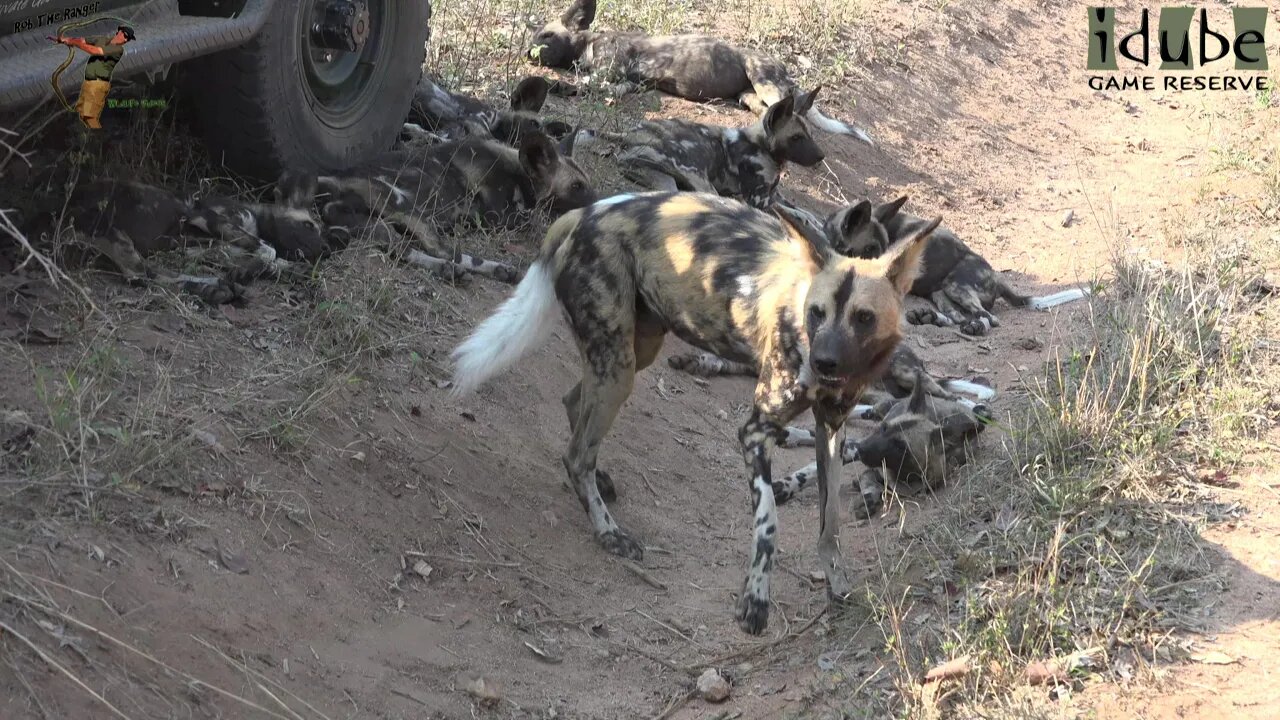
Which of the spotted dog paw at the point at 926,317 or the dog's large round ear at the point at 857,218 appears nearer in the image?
the dog's large round ear at the point at 857,218

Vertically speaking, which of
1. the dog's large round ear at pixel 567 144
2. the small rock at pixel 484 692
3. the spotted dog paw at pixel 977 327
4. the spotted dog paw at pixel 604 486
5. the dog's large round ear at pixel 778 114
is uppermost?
the dog's large round ear at pixel 567 144

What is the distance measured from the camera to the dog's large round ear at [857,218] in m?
5.32

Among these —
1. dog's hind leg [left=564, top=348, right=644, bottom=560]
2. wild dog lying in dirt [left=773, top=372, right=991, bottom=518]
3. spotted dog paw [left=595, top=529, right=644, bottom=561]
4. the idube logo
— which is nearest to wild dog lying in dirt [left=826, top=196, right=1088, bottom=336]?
wild dog lying in dirt [left=773, top=372, right=991, bottom=518]

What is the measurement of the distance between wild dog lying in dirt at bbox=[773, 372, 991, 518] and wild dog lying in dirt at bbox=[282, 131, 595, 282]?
1.61 metres

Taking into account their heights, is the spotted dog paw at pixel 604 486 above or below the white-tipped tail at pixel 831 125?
below

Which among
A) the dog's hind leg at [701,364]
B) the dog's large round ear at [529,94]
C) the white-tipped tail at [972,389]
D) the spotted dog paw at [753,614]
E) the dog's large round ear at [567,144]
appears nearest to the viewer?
the spotted dog paw at [753,614]

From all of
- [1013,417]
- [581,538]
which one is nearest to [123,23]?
[581,538]

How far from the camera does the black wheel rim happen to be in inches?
201

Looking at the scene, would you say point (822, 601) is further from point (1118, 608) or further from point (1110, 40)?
point (1110, 40)

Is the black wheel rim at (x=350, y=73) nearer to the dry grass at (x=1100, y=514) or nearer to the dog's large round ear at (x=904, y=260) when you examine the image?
the dog's large round ear at (x=904, y=260)

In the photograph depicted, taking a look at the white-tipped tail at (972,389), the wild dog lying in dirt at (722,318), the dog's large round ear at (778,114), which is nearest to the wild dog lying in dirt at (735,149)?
the dog's large round ear at (778,114)

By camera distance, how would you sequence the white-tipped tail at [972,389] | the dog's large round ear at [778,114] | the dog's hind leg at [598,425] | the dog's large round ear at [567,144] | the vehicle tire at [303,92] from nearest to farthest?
the dog's hind leg at [598,425]
the vehicle tire at [303,92]
the white-tipped tail at [972,389]
the dog's large round ear at [567,144]
the dog's large round ear at [778,114]

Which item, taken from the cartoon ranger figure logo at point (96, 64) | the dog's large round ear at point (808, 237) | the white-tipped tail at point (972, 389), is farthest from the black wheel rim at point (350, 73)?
the white-tipped tail at point (972, 389)

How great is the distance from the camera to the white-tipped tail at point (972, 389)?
520cm
